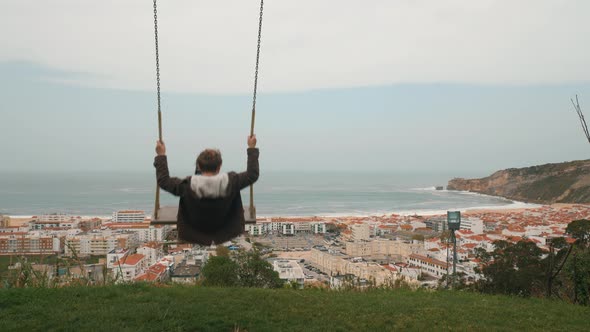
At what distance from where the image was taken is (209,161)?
117 inches

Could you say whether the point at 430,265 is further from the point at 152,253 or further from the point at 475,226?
the point at 475,226

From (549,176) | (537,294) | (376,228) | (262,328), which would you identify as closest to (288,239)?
(376,228)

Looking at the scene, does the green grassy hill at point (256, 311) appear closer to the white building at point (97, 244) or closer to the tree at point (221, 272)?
the tree at point (221, 272)

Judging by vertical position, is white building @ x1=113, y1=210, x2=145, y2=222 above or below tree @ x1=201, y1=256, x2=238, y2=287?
below

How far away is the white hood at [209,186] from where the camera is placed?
114 inches

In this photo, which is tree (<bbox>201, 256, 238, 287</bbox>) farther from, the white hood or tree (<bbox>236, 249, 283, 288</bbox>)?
the white hood

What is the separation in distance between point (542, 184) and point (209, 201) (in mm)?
84441

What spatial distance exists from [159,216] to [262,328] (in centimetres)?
146

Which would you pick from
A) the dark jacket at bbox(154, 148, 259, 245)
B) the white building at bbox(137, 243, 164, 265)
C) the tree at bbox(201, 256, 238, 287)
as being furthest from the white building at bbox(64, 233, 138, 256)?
the dark jacket at bbox(154, 148, 259, 245)

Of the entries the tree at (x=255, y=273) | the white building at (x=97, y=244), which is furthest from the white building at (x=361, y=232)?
the tree at (x=255, y=273)

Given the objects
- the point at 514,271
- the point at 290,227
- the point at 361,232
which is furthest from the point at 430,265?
the point at 290,227

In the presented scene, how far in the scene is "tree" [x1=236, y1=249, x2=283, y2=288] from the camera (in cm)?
794

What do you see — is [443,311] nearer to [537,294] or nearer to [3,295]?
[537,294]

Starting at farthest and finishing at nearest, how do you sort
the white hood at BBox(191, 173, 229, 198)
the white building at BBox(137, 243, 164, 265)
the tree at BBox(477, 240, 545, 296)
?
1. the white building at BBox(137, 243, 164, 265)
2. the tree at BBox(477, 240, 545, 296)
3. the white hood at BBox(191, 173, 229, 198)
